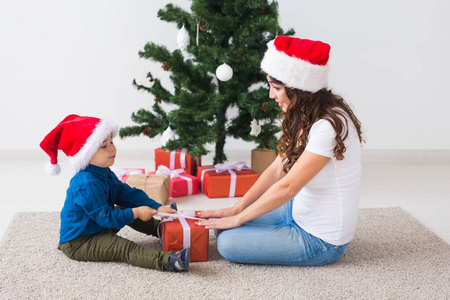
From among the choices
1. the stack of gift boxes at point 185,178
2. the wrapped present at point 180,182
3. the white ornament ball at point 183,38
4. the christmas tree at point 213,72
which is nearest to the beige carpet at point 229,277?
the stack of gift boxes at point 185,178

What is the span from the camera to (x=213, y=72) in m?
2.65

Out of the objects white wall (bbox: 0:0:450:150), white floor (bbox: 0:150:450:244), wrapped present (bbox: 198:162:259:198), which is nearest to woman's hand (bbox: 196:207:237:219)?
white floor (bbox: 0:150:450:244)

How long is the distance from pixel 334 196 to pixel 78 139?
952 mm

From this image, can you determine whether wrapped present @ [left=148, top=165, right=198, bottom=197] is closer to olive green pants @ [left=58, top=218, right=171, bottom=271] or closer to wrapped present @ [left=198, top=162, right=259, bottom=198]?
wrapped present @ [left=198, top=162, right=259, bottom=198]

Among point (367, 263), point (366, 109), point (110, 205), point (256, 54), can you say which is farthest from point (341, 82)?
point (110, 205)

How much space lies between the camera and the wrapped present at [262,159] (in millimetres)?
2959

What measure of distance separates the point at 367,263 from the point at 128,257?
919mm

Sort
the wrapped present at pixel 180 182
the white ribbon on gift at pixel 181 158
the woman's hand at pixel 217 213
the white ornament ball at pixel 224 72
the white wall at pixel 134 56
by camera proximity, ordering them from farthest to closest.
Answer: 1. the white wall at pixel 134 56
2. the white ribbon on gift at pixel 181 158
3. the wrapped present at pixel 180 182
4. the white ornament ball at pixel 224 72
5. the woman's hand at pixel 217 213

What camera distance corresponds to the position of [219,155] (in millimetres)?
2947

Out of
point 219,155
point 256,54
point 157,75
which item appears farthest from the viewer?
point 157,75

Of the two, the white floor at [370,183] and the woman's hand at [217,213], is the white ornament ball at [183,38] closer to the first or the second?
the white floor at [370,183]

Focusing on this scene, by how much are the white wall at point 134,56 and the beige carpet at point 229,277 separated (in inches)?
62.5

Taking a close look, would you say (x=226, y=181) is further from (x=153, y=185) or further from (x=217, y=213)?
(x=217, y=213)

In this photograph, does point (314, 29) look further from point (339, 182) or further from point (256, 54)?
point (339, 182)
